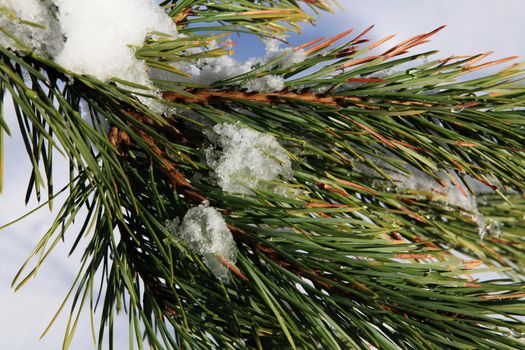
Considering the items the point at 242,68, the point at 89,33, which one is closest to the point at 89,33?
the point at 89,33

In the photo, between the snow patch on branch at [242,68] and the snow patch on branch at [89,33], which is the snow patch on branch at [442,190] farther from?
the snow patch on branch at [89,33]

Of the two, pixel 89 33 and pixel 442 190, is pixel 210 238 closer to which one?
A: pixel 89 33

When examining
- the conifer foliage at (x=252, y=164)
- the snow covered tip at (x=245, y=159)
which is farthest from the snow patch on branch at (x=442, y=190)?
the snow covered tip at (x=245, y=159)

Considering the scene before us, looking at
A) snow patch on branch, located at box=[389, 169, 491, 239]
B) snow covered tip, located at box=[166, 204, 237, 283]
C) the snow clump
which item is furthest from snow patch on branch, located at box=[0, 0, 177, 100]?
snow patch on branch, located at box=[389, 169, 491, 239]

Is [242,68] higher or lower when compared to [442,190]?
higher

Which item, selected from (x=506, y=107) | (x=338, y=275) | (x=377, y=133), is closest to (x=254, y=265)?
(x=338, y=275)

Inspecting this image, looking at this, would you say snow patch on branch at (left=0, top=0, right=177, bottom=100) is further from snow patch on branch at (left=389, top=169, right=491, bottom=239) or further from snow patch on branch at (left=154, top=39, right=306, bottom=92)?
snow patch on branch at (left=389, top=169, right=491, bottom=239)

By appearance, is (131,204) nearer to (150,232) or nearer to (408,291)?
(150,232)
